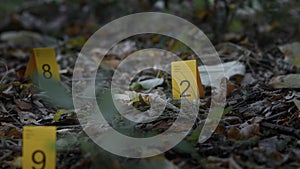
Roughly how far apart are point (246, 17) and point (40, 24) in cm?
159

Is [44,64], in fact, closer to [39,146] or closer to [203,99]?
[203,99]

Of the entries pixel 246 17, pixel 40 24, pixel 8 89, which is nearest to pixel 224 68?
pixel 8 89

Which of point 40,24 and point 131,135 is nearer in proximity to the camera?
point 131,135

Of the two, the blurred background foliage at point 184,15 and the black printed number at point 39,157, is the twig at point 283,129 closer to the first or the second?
the black printed number at point 39,157

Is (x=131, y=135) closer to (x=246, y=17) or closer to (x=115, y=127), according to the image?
(x=115, y=127)

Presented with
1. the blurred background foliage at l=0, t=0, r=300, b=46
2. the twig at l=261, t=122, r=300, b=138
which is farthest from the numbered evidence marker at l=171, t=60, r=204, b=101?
the blurred background foliage at l=0, t=0, r=300, b=46

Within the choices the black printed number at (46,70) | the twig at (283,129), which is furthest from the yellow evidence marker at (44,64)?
the twig at (283,129)

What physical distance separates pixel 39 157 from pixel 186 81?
0.63 m

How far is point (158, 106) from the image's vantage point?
1.47 metres

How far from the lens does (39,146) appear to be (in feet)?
3.60

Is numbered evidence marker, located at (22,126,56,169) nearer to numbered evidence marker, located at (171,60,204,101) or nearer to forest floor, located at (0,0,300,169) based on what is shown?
forest floor, located at (0,0,300,169)

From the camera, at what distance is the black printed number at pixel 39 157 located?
1098 mm

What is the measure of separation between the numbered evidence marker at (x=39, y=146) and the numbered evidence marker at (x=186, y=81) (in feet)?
1.88

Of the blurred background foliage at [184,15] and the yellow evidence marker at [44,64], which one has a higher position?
the blurred background foliage at [184,15]
